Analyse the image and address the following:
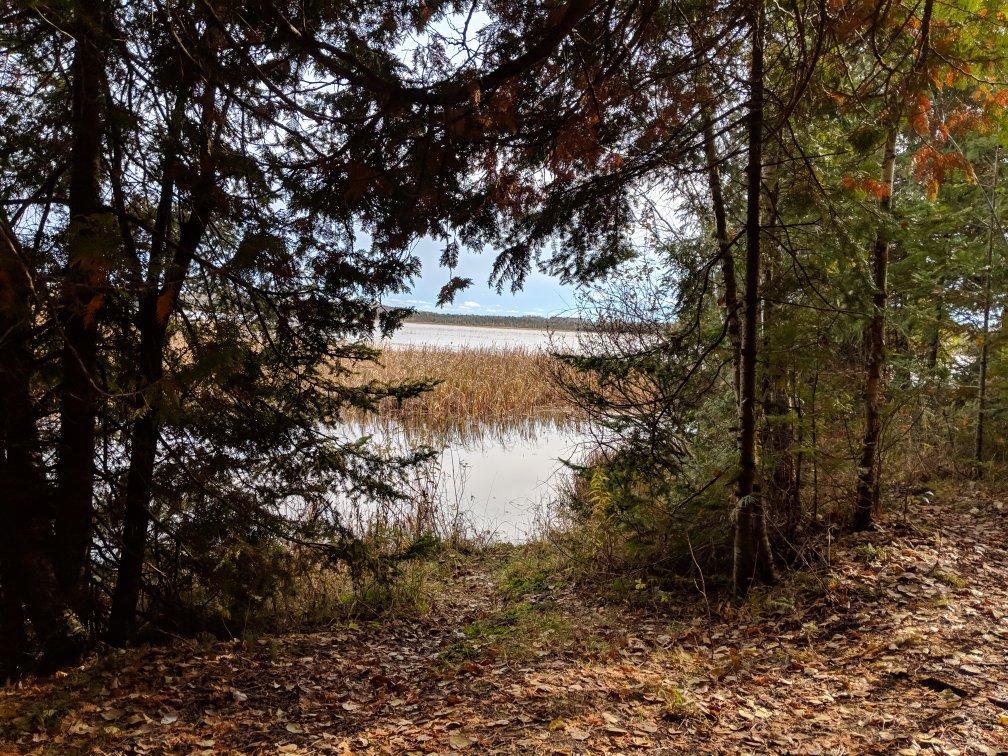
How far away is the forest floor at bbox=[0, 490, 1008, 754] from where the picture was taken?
3.00 m

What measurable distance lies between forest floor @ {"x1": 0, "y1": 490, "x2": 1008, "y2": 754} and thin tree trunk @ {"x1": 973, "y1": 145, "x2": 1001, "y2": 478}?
2.45 m

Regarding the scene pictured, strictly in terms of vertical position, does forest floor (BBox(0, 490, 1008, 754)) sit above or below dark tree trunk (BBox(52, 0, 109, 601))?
below

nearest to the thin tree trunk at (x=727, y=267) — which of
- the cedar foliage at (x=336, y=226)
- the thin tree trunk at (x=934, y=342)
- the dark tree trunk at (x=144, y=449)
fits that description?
the cedar foliage at (x=336, y=226)

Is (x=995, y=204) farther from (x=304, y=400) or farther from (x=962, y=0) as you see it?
(x=304, y=400)

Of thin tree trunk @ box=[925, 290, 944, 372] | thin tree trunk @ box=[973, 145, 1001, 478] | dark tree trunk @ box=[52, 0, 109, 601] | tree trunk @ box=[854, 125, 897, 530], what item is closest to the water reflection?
tree trunk @ box=[854, 125, 897, 530]

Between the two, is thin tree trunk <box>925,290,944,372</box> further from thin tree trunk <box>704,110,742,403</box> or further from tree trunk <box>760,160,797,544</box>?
thin tree trunk <box>704,110,742,403</box>

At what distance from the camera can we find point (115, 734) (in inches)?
124

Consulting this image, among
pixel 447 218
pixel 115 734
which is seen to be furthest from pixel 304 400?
pixel 115 734

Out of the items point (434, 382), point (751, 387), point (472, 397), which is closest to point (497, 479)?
point (472, 397)

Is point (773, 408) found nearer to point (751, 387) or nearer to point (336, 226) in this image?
point (751, 387)

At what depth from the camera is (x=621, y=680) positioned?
368 cm

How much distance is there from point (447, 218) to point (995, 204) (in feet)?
22.3

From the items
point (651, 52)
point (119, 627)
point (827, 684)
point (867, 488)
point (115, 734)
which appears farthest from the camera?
point (867, 488)

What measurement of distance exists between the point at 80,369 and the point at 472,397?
1028 cm
